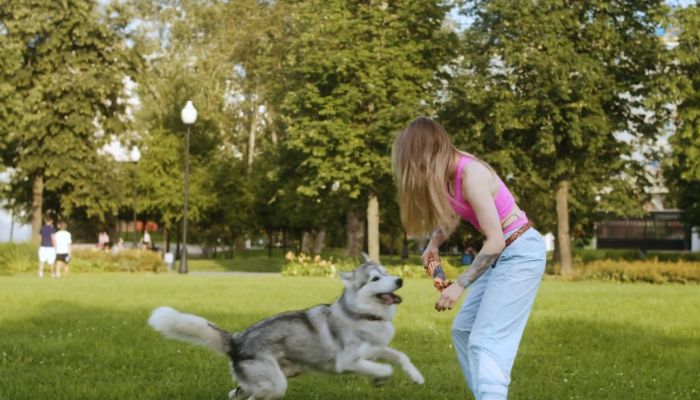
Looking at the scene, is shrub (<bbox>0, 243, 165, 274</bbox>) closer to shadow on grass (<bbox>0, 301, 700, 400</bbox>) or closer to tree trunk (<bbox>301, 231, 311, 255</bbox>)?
tree trunk (<bbox>301, 231, 311, 255</bbox>)

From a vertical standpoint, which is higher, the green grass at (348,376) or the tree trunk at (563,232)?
the tree trunk at (563,232)

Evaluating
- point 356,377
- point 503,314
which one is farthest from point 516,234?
point 356,377

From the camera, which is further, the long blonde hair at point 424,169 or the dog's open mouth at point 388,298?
the dog's open mouth at point 388,298

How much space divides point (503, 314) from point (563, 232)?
28258mm

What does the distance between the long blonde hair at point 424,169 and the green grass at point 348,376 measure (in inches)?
110

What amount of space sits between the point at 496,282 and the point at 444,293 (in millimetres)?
393

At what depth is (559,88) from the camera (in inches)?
1205

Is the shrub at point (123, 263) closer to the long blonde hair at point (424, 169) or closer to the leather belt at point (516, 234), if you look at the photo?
the long blonde hair at point (424, 169)

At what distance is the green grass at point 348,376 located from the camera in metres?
8.12

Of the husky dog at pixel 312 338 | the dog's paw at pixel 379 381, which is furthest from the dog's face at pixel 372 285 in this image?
the dog's paw at pixel 379 381

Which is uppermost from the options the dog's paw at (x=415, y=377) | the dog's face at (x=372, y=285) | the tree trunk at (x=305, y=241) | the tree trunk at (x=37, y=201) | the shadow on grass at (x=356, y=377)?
the tree trunk at (x=37, y=201)

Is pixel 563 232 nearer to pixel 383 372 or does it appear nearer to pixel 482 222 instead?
pixel 383 372

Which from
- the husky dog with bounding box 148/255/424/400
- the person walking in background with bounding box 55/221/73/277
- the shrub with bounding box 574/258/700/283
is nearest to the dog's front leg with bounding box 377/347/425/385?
the husky dog with bounding box 148/255/424/400

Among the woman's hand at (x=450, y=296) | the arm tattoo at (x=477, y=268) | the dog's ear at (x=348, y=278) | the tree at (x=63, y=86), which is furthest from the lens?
the tree at (x=63, y=86)
